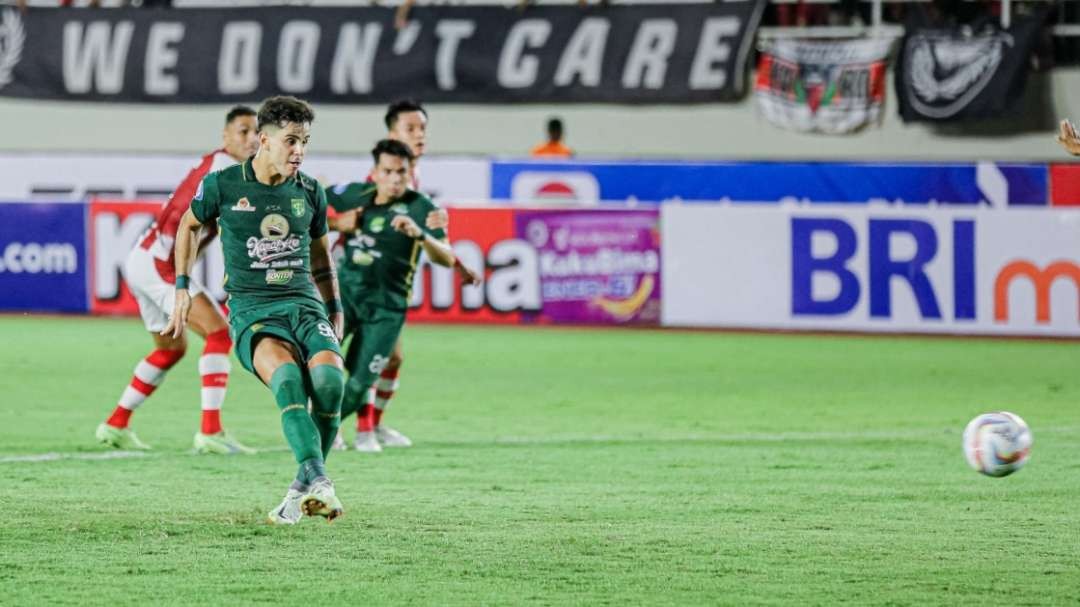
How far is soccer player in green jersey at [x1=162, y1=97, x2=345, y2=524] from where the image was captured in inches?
344

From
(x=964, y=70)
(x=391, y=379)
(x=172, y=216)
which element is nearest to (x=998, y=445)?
(x=391, y=379)

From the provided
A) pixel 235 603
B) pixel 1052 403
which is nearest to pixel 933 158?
pixel 1052 403

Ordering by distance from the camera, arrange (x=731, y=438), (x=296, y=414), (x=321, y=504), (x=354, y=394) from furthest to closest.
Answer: (x=731, y=438)
(x=354, y=394)
(x=296, y=414)
(x=321, y=504)

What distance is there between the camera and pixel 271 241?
29.5ft

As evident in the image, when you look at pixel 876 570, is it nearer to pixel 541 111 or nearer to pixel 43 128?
pixel 541 111

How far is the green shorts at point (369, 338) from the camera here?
37.7 feet

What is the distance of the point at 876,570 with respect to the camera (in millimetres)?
7848

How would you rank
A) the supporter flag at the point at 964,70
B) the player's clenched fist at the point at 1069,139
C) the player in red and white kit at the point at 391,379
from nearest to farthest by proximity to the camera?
the player's clenched fist at the point at 1069,139 < the player in red and white kit at the point at 391,379 < the supporter flag at the point at 964,70

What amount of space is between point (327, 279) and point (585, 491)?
174 cm

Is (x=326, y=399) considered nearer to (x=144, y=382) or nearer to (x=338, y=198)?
(x=338, y=198)

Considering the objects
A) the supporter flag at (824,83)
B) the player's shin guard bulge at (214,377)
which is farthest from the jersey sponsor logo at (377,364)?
the supporter flag at (824,83)

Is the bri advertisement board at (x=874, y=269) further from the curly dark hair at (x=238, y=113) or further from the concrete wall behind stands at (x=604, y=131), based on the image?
the curly dark hair at (x=238, y=113)

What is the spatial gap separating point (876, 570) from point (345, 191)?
16.1ft

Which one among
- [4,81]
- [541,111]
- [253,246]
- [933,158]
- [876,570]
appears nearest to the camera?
[876,570]
